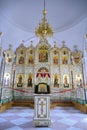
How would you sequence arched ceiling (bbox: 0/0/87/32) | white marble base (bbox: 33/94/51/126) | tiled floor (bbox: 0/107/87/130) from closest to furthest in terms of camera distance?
tiled floor (bbox: 0/107/87/130), white marble base (bbox: 33/94/51/126), arched ceiling (bbox: 0/0/87/32)

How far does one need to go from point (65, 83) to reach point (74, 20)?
6345 millimetres

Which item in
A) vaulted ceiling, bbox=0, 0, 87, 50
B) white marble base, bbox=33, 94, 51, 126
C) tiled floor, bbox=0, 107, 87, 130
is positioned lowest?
tiled floor, bbox=0, 107, 87, 130

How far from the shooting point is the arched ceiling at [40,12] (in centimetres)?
836

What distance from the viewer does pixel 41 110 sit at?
4008 millimetres

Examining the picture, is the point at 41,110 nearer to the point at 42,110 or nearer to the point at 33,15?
the point at 42,110

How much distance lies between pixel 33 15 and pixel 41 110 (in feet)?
27.9

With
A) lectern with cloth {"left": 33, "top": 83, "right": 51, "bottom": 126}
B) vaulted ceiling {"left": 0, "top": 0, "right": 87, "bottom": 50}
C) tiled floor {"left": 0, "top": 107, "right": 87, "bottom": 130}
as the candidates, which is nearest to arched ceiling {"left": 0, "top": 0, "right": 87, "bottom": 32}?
vaulted ceiling {"left": 0, "top": 0, "right": 87, "bottom": 50}

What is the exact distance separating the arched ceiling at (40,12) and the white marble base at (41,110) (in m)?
7.15

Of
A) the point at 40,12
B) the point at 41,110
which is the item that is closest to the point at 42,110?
the point at 41,110

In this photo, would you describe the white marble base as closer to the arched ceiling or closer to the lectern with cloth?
the lectern with cloth

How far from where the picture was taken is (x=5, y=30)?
396 inches

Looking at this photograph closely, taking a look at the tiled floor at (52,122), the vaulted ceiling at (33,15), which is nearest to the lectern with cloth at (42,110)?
the tiled floor at (52,122)

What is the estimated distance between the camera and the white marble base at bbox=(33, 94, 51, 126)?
12.7ft

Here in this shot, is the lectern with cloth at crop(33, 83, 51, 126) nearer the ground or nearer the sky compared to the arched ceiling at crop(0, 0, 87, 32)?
nearer the ground
